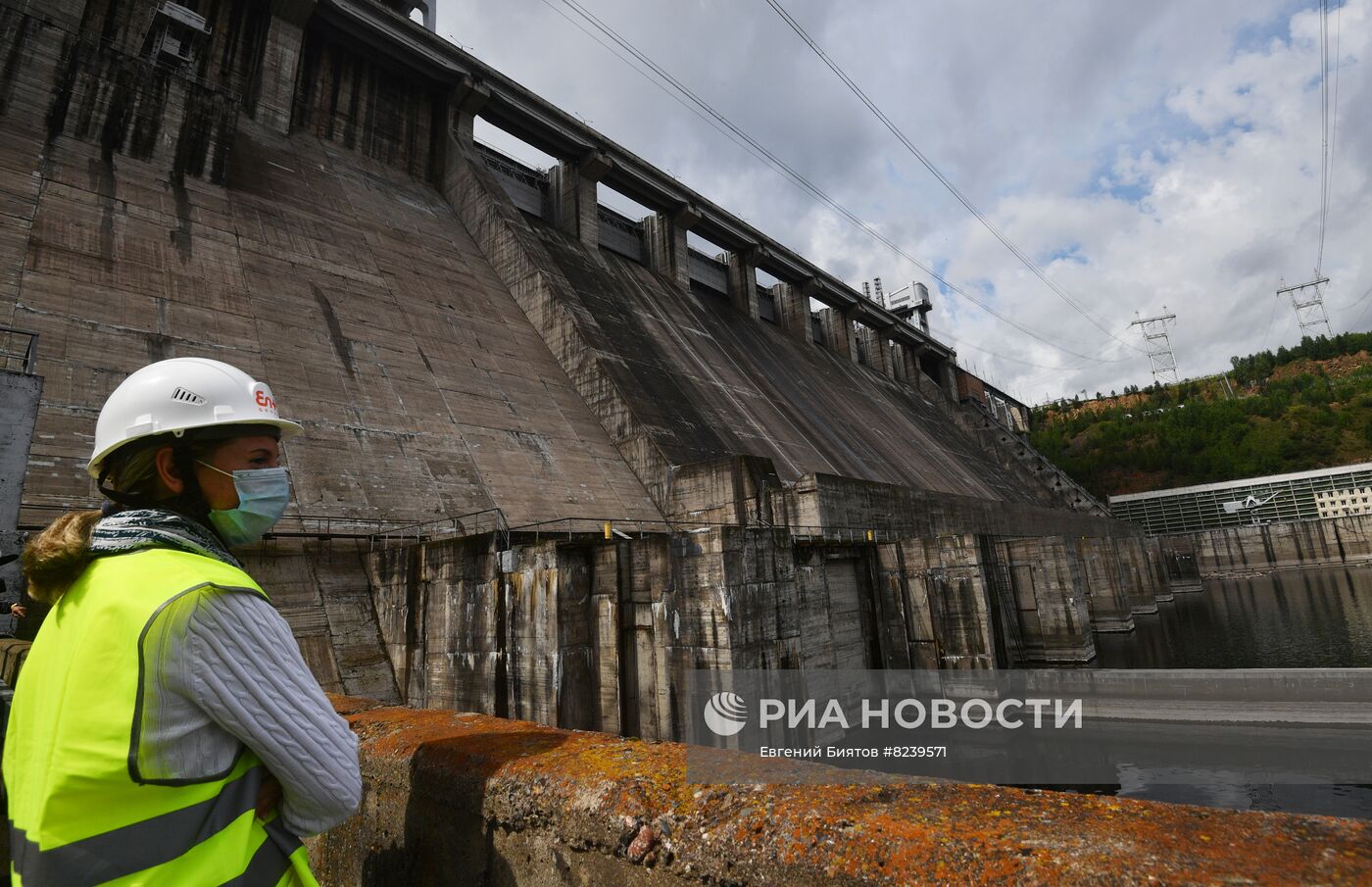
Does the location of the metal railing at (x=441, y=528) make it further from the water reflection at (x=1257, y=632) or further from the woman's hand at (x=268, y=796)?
the water reflection at (x=1257, y=632)

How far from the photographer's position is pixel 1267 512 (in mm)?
54281

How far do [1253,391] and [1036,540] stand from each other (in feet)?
367

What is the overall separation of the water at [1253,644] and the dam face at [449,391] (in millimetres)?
2324

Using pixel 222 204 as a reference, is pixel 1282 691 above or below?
below

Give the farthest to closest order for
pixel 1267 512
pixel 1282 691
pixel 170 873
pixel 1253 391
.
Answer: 1. pixel 1253 391
2. pixel 1267 512
3. pixel 1282 691
4. pixel 170 873

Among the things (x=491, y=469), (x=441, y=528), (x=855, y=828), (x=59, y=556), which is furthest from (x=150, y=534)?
(x=491, y=469)

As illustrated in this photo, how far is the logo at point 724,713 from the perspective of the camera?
819cm

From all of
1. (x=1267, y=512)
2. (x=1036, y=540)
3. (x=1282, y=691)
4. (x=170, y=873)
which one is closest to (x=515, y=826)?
(x=170, y=873)

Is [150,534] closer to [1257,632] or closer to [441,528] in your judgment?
[441,528]

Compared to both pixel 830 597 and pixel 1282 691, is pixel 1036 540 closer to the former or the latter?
pixel 1282 691

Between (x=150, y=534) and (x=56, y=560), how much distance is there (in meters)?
0.14

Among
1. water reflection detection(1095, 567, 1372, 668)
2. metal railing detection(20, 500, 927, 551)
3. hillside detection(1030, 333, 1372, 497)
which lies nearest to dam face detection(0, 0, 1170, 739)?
metal railing detection(20, 500, 927, 551)

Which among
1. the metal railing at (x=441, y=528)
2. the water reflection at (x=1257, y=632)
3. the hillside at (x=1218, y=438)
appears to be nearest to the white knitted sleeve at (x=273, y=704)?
the metal railing at (x=441, y=528)

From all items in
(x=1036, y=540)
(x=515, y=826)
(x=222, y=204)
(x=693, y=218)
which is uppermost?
(x=693, y=218)
